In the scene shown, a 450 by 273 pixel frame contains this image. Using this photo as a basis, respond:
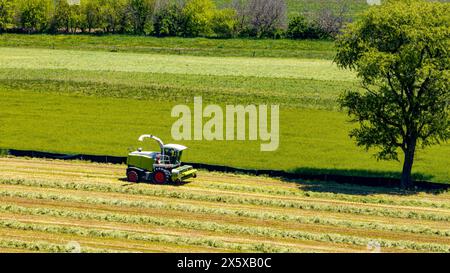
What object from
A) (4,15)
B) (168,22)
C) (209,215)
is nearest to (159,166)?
(209,215)

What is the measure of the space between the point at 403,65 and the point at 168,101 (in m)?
36.4

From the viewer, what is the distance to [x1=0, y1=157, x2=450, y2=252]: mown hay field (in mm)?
39031

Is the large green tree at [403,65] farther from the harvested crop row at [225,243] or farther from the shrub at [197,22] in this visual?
the shrub at [197,22]

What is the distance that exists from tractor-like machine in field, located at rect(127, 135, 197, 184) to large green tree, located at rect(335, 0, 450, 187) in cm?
1253

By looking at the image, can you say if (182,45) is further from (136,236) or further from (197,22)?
(136,236)

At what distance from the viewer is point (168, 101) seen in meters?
81.1

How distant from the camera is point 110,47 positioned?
13725 centimetres

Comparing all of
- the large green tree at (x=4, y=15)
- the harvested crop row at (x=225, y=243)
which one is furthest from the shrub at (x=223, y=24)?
the harvested crop row at (x=225, y=243)

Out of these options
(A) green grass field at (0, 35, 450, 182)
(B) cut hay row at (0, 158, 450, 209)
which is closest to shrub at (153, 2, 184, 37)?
(A) green grass field at (0, 35, 450, 182)

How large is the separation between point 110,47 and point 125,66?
86.3 feet

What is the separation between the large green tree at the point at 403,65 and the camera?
49125mm

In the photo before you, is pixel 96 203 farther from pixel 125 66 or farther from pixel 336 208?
pixel 125 66

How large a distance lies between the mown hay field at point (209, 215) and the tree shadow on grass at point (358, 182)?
0.89 feet

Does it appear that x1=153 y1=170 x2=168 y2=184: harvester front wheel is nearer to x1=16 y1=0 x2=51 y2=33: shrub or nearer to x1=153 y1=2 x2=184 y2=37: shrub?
x1=153 y1=2 x2=184 y2=37: shrub
